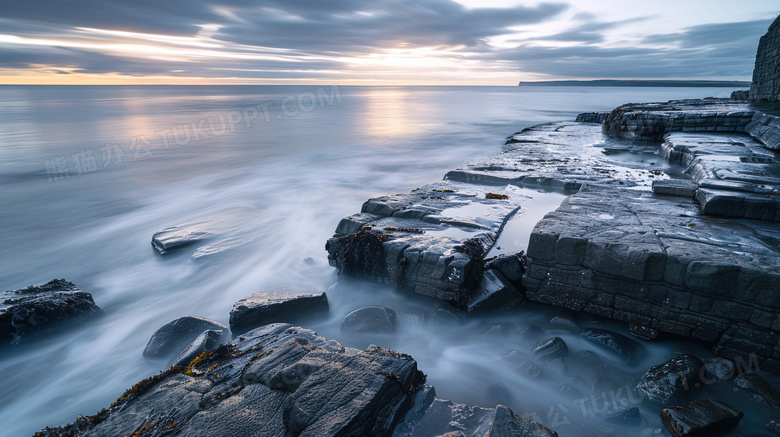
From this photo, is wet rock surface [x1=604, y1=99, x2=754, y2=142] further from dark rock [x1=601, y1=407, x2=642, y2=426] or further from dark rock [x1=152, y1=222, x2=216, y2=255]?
dark rock [x1=152, y1=222, x2=216, y2=255]

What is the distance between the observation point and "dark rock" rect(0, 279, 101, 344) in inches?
161

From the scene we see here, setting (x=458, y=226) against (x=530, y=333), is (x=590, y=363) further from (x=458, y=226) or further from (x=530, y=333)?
(x=458, y=226)

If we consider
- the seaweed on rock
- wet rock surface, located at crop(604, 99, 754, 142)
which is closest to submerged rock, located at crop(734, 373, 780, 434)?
the seaweed on rock

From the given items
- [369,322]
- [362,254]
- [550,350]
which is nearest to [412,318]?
[369,322]

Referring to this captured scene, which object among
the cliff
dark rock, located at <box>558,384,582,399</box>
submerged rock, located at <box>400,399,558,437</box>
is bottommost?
dark rock, located at <box>558,384,582,399</box>

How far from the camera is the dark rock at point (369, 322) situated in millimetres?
4070

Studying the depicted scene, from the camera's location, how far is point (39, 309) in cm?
429

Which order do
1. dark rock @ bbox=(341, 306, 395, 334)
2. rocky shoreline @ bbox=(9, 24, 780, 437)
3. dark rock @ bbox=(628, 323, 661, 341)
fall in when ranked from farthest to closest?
dark rock @ bbox=(341, 306, 395, 334), dark rock @ bbox=(628, 323, 661, 341), rocky shoreline @ bbox=(9, 24, 780, 437)

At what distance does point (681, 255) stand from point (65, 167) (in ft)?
58.8

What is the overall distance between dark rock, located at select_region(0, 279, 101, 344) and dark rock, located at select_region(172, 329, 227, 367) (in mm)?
1960

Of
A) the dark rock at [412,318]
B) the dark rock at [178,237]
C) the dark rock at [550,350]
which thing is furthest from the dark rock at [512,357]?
the dark rock at [178,237]

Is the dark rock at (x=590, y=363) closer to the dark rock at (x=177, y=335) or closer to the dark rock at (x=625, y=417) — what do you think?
the dark rock at (x=625, y=417)

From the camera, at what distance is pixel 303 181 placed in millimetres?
11391

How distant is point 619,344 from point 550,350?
65cm
